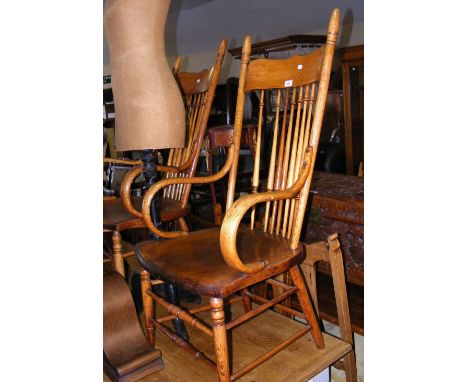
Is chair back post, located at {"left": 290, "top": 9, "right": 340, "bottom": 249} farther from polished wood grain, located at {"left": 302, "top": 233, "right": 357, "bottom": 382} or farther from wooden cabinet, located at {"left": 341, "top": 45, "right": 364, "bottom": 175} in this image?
wooden cabinet, located at {"left": 341, "top": 45, "right": 364, "bottom": 175}

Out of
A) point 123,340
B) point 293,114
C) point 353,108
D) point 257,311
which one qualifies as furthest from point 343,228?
point 353,108

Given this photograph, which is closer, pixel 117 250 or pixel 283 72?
pixel 283 72

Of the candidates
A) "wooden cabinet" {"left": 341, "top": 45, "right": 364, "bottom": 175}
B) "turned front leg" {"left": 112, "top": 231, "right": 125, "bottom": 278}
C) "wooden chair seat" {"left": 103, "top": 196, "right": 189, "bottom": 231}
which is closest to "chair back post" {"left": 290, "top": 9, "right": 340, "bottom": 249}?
"wooden chair seat" {"left": 103, "top": 196, "right": 189, "bottom": 231}

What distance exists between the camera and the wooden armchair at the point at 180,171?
1.49 meters

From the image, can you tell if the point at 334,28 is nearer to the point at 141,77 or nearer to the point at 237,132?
the point at 237,132

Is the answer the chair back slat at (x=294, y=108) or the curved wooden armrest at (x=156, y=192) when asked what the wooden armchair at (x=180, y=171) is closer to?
the curved wooden armrest at (x=156, y=192)

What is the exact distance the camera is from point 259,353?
4.33 ft

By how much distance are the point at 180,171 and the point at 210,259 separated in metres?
0.50

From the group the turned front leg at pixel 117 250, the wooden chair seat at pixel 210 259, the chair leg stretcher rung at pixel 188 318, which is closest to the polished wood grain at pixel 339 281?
the wooden chair seat at pixel 210 259

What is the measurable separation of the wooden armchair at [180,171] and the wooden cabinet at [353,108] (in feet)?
5.45
